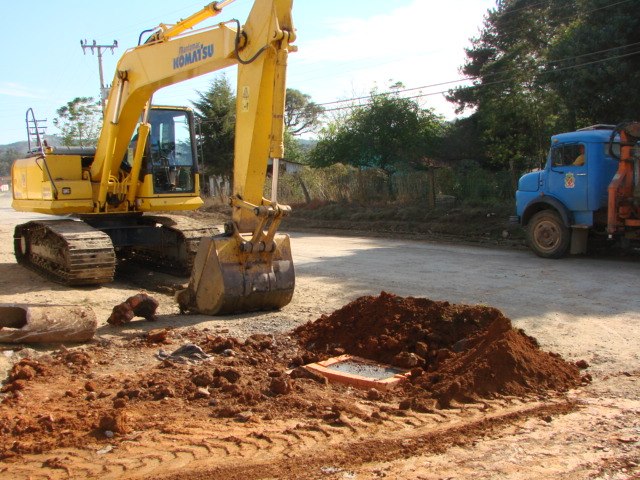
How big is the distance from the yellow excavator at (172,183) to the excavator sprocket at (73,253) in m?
0.02

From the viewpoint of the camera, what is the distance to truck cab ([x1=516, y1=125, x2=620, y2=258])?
44.6 feet

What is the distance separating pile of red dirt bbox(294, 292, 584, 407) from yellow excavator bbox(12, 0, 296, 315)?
1.30 m

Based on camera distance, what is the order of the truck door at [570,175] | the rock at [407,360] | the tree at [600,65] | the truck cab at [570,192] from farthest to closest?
the tree at [600,65] < the truck door at [570,175] < the truck cab at [570,192] < the rock at [407,360]

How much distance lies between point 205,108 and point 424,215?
1838 cm

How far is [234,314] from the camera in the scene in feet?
28.1

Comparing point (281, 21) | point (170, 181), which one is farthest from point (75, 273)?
point (281, 21)

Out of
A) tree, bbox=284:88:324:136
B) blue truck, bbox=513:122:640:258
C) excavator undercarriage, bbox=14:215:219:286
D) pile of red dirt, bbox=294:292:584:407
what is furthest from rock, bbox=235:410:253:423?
tree, bbox=284:88:324:136

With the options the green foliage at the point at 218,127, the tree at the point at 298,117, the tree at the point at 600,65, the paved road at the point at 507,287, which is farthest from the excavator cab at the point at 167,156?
the tree at the point at 298,117

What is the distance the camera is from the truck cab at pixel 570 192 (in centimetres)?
1359

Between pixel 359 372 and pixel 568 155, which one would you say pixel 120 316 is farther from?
pixel 568 155

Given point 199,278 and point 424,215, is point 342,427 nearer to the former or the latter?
point 199,278

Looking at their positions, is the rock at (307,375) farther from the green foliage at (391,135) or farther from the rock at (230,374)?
the green foliage at (391,135)

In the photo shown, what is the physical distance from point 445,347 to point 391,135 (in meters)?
21.7

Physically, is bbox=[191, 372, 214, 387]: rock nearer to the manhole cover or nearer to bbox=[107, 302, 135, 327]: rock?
the manhole cover
